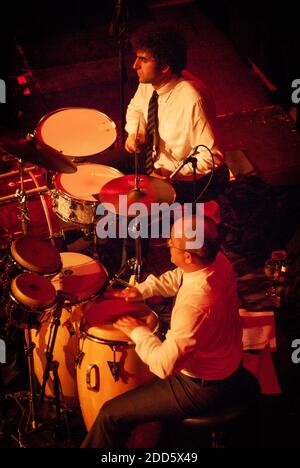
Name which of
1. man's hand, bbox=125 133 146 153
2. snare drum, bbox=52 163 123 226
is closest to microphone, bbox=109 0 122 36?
man's hand, bbox=125 133 146 153

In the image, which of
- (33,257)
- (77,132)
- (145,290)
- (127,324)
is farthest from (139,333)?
(77,132)

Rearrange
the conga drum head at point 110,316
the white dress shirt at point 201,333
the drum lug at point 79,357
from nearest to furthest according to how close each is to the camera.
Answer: the white dress shirt at point 201,333
the conga drum head at point 110,316
the drum lug at point 79,357

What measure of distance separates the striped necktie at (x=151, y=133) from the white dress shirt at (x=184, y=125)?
39mm

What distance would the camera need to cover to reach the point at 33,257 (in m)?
3.60

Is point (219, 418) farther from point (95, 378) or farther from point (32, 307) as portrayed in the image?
point (32, 307)

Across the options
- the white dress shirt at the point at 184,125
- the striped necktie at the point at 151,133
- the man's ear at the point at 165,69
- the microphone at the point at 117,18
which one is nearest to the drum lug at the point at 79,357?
the white dress shirt at the point at 184,125

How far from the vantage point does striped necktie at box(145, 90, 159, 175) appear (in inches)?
189

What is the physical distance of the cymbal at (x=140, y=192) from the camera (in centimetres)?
385

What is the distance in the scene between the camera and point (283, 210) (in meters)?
5.38

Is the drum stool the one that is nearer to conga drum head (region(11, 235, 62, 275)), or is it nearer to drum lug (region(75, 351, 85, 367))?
drum lug (region(75, 351, 85, 367))

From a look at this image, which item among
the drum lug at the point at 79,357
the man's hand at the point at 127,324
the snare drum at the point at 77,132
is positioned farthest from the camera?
the snare drum at the point at 77,132

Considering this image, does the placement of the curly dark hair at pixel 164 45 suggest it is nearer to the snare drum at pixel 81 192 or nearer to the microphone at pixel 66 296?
the snare drum at pixel 81 192

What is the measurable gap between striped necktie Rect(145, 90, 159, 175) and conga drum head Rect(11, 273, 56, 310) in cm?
172
